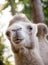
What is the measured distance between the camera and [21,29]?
66 centimetres

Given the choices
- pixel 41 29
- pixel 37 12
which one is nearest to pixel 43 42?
pixel 41 29

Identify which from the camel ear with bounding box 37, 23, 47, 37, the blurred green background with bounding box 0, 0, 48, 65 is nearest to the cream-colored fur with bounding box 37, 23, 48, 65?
the camel ear with bounding box 37, 23, 47, 37

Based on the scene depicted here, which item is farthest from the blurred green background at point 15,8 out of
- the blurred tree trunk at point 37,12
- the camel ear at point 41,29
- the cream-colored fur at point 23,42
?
the cream-colored fur at point 23,42

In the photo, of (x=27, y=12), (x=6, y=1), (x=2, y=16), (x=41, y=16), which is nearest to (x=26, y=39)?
(x=41, y=16)

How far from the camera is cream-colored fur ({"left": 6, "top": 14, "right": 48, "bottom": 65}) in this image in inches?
25.8

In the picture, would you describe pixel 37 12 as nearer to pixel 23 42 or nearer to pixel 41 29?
pixel 41 29

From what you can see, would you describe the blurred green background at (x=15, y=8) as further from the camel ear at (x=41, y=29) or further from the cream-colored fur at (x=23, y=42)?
the cream-colored fur at (x=23, y=42)

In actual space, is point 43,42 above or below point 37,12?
below

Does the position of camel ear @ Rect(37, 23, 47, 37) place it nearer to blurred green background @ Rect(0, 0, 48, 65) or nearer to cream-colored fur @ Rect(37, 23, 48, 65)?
cream-colored fur @ Rect(37, 23, 48, 65)

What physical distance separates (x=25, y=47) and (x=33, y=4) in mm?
320

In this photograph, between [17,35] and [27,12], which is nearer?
[17,35]

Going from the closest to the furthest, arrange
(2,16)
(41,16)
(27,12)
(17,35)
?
(17,35) → (41,16) → (27,12) → (2,16)

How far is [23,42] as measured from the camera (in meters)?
0.67

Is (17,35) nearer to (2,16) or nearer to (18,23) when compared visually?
(18,23)
